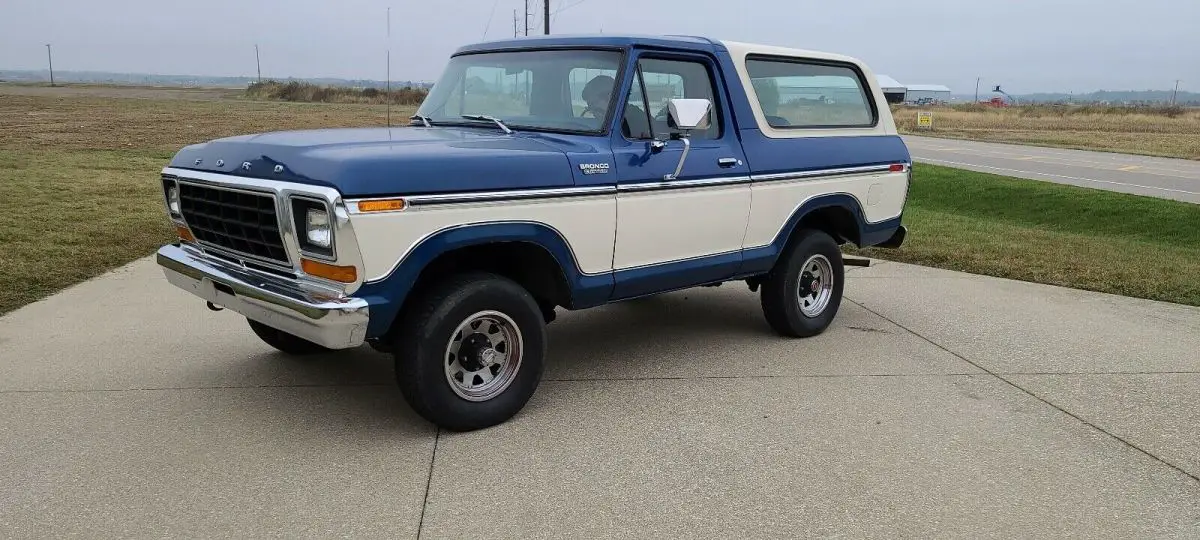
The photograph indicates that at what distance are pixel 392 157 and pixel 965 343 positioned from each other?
4194mm

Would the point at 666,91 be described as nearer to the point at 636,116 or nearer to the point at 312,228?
the point at 636,116

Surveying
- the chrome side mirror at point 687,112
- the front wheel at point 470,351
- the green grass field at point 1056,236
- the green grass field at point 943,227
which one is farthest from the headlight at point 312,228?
the green grass field at point 1056,236

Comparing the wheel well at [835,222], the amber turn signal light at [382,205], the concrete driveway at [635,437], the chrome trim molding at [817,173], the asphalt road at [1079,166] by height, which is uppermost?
the chrome trim molding at [817,173]

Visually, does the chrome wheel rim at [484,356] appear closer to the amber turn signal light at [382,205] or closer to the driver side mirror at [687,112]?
the amber turn signal light at [382,205]

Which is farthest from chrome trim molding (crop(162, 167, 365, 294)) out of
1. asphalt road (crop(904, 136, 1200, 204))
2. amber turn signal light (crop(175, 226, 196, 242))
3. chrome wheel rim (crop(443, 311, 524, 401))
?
asphalt road (crop(904, 136, 1200, 204))

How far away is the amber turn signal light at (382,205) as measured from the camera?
3.63m

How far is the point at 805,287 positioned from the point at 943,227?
5.79 metres

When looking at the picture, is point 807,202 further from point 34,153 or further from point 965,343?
point 34,153

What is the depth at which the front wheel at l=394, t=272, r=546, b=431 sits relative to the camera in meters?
4.02

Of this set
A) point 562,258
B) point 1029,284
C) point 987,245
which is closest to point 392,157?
point 562,258

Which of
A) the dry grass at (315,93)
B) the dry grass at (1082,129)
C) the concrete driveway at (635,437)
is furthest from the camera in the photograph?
the dry grass at (315,93)

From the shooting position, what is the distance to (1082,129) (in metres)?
43.2

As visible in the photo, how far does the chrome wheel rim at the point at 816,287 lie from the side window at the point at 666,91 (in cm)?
143

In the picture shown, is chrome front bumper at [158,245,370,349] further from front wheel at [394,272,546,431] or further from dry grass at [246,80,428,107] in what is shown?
dry grass at [246,80,428,107]
